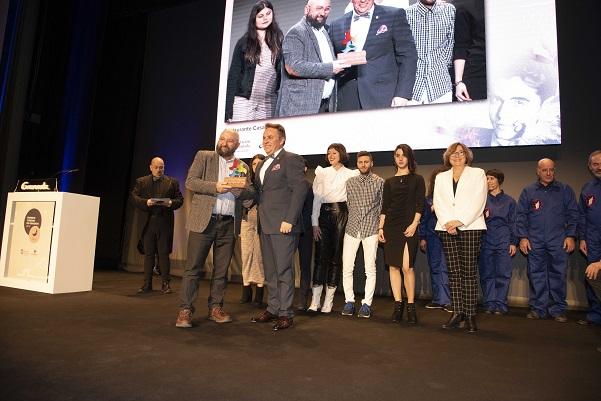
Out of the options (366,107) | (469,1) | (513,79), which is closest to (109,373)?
(366,107)

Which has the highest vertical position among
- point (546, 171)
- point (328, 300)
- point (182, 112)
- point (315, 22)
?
point (315, 22)

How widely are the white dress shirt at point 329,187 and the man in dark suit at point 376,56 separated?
141 cm

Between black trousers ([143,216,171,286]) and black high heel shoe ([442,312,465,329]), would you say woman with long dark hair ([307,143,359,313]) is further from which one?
black trousers ([143,216,171,286])

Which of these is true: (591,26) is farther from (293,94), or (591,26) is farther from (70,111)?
(70,111)

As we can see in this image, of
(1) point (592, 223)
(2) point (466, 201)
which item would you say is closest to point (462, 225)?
(2) point (466, 201)

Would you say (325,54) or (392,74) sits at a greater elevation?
(325,54)

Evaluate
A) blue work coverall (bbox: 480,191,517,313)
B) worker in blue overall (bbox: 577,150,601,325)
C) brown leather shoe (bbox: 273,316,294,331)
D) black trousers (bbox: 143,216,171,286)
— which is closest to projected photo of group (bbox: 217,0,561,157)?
worker in blue overall (bbox: 577,150,601,325)

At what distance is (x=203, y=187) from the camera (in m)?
2.75

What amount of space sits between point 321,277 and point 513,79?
9.20 ft

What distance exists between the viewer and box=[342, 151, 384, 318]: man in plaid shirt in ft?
11.1

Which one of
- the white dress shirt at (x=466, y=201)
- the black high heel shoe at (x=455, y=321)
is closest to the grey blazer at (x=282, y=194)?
the white dress shirt at (x=466, y=201)

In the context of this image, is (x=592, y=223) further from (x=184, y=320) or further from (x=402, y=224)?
(x=184, y=320)

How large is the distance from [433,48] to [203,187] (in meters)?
3.10

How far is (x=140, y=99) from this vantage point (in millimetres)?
7184
